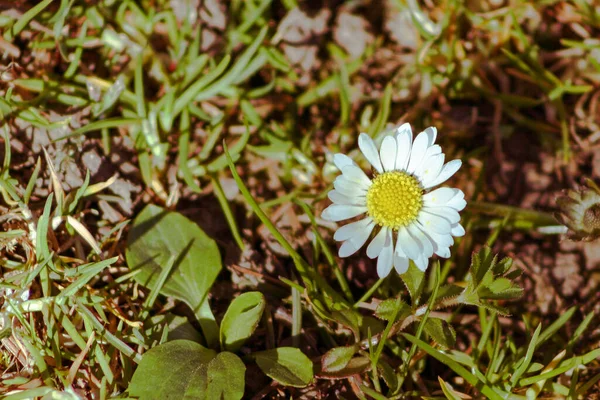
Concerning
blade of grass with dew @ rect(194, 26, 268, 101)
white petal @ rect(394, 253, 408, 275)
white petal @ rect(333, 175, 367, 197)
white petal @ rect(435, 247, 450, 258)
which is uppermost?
blade of grass with dew @ rect(194, 26, 268, 101)

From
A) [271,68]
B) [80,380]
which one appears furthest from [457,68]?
[80,380]

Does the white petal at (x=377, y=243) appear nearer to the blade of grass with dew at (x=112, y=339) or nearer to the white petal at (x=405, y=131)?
the white petal at (x=405, y=131)

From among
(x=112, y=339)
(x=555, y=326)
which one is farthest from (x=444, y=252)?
(x=112, y=339)

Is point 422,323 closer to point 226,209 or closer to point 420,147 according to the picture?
point 420,147

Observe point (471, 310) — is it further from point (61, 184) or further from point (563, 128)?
point (61, 184)

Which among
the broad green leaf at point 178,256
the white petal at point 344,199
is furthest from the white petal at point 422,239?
the broad green leaf at point 178,256

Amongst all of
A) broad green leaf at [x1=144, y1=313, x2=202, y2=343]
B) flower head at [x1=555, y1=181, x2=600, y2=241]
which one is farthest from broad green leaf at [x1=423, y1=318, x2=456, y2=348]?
broad green leaf at [x1=144, y1=313, x2=202, y2=343]

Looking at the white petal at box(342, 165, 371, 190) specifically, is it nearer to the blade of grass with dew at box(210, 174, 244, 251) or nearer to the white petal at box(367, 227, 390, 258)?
Answer: the white petal at box(367, 227, 390, 258)

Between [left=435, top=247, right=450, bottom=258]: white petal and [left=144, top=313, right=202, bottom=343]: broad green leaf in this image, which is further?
[left=144, top=313, right=202, bottom=343]: broad green leaf
